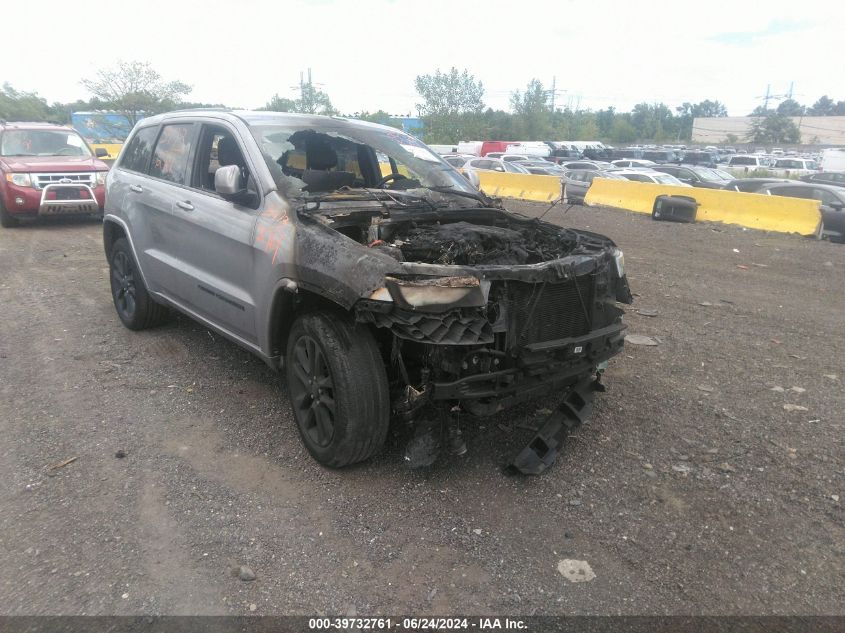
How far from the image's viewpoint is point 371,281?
286 centimetres

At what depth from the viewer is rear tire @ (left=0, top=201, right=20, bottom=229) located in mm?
10539

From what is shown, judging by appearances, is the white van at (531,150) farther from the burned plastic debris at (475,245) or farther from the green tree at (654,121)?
the green tree at (654,121)

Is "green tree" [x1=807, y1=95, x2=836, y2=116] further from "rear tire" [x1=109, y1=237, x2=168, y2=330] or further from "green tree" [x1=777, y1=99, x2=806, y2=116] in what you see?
"rear tire" [x1=109, y1=237, x2=168, y2=330]

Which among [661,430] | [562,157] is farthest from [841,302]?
[562,157]

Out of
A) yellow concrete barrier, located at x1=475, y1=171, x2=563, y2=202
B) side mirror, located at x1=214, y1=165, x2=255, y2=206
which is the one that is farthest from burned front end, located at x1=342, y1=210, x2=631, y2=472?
yellow concrete barrier, located at x1=475, y1=171, x2=563, y2=202

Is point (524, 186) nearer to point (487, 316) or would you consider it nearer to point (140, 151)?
point (140, 151)

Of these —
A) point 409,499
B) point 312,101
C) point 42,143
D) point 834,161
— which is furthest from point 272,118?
point 312,101

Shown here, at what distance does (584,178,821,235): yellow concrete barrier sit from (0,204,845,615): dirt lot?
296 inches

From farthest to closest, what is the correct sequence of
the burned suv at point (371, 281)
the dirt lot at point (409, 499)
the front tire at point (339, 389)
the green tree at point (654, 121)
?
the green tree at point (654, 121) → the front tire at point (339, 389) → the burned suv at point (371, 281) → the dirt lot at point (409, 499)

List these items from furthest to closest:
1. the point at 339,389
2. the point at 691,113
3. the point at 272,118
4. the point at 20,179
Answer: the point at 691,113 → the point at 20,179 → the point at 272,118 → the point at 339,389

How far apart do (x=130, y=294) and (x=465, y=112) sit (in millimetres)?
71440

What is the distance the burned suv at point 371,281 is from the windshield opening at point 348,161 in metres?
0.01

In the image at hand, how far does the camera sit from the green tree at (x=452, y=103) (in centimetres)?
7119

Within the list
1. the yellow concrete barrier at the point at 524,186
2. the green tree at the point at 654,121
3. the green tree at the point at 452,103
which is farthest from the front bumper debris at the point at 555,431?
the green tree at the point at 654,121
